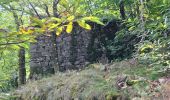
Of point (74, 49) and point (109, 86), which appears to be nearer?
point (109, 86)

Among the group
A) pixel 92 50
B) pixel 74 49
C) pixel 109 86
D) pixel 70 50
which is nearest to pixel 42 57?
pixel 70 50

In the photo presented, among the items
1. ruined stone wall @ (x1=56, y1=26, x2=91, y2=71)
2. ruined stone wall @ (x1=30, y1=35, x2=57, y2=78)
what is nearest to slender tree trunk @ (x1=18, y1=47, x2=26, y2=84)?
ruined stone wall @ (x1=30, y1=35, x2=57, y2=78)

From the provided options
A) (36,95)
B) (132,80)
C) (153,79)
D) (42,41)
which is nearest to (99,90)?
(132,80)

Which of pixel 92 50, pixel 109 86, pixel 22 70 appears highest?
pixel 92 50

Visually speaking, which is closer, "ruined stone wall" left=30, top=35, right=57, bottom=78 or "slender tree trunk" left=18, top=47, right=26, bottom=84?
"ruined stone wall" left=30, top=35, right=57, bottom=78

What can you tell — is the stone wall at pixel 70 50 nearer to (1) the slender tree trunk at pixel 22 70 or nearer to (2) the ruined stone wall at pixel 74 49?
(2) the ruined stone wall at pixel 74 49

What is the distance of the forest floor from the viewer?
4.49 meters

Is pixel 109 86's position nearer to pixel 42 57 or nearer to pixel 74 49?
pixel 74 49

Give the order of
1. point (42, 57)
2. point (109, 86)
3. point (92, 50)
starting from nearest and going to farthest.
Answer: point (109, 86), point (92, 50), point (42, 57)

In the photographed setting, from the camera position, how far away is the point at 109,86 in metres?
5.10

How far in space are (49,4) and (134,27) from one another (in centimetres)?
301

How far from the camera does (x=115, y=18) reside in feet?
29.9

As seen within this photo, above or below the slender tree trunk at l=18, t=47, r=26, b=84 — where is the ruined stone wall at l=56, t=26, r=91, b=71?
above

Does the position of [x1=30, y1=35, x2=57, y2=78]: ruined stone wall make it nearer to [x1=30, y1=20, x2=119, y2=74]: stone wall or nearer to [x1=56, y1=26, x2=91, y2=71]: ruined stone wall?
[x1=30, y1=20, x2=119, y2=74]: stone wall
